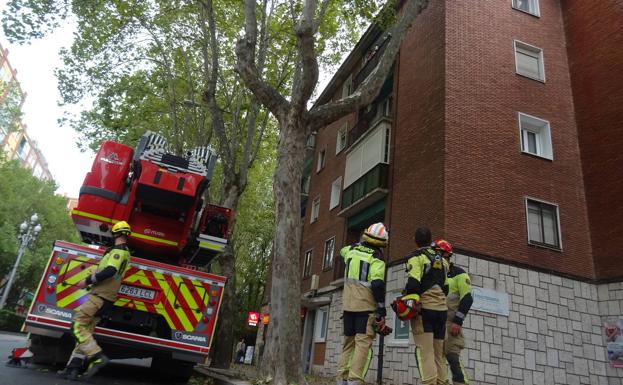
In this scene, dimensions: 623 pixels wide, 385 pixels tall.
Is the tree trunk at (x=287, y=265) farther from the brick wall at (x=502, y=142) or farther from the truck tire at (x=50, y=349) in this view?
the brick wall at (x=502, y=142)

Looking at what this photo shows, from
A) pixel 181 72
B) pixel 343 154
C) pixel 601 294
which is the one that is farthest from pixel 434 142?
pixel 181 72

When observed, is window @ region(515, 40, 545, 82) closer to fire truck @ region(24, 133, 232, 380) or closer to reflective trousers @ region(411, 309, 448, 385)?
fire truck @ region(24, 133, 232, 380)

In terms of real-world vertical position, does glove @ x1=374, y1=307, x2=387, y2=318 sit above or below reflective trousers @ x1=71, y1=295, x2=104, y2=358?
above

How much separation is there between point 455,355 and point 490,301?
5459 mm

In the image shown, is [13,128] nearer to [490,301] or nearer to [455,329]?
[490,301]

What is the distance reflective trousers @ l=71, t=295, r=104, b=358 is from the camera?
18.5ft

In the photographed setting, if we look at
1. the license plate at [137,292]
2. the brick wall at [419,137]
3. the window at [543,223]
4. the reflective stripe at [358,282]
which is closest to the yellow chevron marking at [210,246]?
the license plate at [137,292]

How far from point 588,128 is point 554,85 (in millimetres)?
1913

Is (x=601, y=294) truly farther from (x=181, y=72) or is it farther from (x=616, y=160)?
(x=181, y=72)

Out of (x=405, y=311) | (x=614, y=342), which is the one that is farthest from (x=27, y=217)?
(x=614, y=342)

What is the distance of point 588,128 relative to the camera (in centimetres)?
1402

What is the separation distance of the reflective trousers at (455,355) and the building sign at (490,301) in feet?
16.2

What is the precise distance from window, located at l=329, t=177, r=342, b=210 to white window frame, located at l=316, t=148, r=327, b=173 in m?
2.64

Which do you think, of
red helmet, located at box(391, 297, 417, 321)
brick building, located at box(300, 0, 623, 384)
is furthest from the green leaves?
red helmet, located at box(391, 297, 417, 321)
